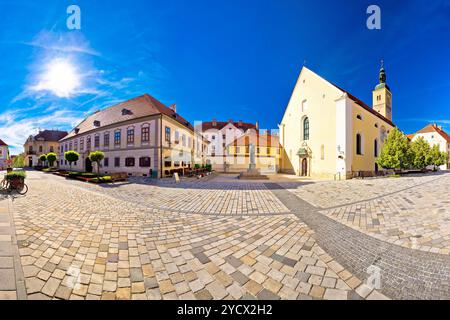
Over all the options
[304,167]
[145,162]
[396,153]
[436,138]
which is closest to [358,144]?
[396,153]

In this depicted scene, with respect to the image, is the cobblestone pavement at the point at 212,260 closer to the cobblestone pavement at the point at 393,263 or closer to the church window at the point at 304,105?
the cobblestone pavement at the point at 393,263

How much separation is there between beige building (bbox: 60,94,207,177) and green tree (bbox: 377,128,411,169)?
2394 centimetres

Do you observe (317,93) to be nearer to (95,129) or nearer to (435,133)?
(95,129)

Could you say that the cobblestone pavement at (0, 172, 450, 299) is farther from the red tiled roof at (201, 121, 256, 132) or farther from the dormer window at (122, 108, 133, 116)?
the red tiled roof at (201, 121, 256, 132)

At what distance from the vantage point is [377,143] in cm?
2538

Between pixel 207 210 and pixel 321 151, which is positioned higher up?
pixel 321 151

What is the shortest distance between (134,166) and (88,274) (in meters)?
20.6

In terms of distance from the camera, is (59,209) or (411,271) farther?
(59,209)

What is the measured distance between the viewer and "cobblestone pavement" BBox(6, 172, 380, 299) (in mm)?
2381

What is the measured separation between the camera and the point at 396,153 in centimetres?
2125

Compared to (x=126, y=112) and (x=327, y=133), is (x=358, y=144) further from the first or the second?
(x=126, y=112)

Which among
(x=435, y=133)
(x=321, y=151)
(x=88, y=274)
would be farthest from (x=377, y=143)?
(x=435, y=133)

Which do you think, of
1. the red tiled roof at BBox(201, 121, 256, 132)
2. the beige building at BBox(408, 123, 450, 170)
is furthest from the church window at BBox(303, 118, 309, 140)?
the beige building at BBox(408, 123, 450, 170)

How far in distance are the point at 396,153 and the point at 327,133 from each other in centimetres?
803
